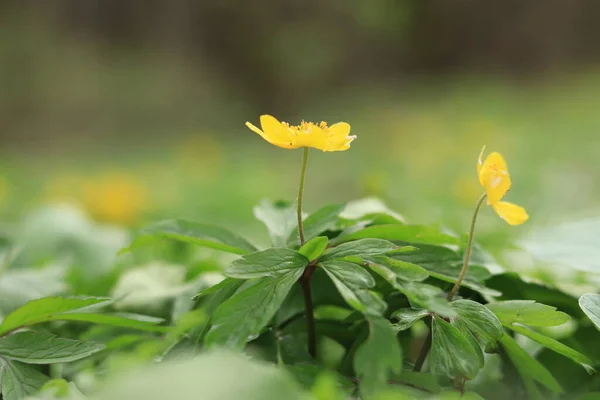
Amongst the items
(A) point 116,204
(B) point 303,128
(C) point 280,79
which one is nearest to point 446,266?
(B) point 303,128

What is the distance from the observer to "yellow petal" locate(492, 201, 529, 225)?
39 centimetres

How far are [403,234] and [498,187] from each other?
0.06 meters

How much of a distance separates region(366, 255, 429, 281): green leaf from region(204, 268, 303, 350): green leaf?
46 mm

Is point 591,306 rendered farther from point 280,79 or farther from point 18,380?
point 280,79

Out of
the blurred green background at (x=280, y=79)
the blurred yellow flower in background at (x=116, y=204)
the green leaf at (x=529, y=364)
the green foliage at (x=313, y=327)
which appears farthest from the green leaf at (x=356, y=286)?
the blurred green background at (x=280, y=79)

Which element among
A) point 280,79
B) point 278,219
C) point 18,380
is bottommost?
point 18,380

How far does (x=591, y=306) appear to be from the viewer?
39 cm

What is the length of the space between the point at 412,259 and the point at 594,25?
531 centimetres

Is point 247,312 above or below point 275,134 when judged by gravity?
below

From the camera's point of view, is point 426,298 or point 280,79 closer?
point 426,298

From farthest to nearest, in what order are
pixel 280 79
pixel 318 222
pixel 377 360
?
pixel 280 79 → pixel 318 222 → pixel 377 360

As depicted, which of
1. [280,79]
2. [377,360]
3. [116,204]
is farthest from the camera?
[280,79]

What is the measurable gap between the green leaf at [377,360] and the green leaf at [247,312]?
0.05m

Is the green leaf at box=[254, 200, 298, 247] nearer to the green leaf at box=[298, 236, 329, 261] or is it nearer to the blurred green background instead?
the green leaf at box=[298, 236, 329, 261]
